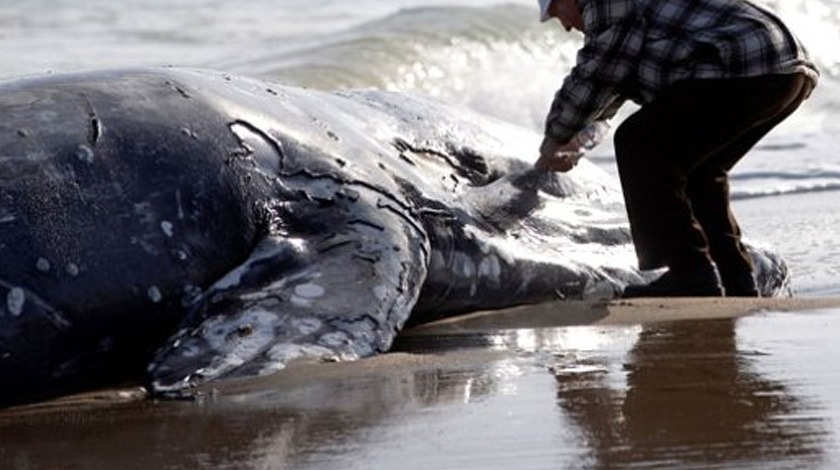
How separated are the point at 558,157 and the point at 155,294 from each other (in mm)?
2096

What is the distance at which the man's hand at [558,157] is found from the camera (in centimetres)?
735

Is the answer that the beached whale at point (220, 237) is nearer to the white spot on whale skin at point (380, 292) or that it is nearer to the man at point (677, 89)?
the white spot on whale skin at point (380, 292)

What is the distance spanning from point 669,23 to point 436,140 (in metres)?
0.93

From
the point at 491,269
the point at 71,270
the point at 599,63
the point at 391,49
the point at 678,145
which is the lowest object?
the point at 391,49

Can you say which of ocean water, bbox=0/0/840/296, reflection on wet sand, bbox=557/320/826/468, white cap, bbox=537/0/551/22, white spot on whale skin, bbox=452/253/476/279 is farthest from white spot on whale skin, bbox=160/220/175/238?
ocean water, bbox=0/0/840/296

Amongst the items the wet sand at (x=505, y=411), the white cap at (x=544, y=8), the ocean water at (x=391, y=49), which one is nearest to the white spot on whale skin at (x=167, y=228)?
the wet sand at (x=505, y=411)

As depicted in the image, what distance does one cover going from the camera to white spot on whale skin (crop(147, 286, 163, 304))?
18.9 feet

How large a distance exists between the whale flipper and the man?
105 cm

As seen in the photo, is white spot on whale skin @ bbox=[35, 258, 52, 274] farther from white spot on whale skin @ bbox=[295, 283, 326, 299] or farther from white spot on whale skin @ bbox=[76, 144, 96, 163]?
white spot on whale skin @ bbox=[295, 283, 326, 299]

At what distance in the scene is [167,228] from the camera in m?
5.86

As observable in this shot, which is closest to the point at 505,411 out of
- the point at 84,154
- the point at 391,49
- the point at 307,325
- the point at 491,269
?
the point at 307,325

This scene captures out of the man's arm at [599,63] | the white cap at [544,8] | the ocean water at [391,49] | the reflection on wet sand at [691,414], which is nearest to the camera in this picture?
the reflection on wet sand at [691,414]

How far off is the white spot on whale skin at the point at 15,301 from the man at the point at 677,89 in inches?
90.2

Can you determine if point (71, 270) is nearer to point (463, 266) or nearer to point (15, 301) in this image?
point (15, 301)
